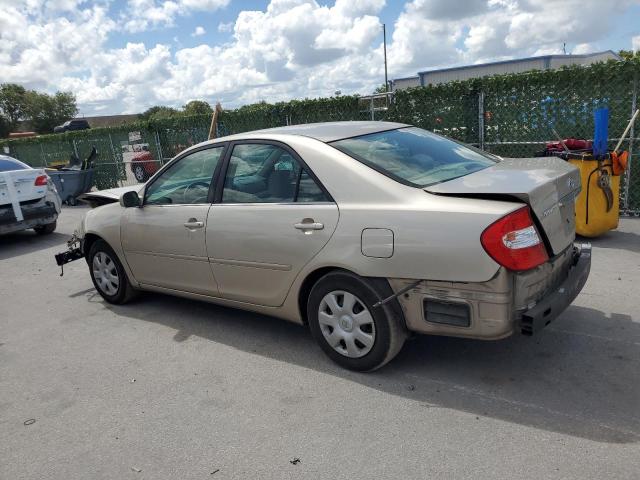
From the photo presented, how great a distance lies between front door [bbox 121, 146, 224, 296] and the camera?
4.33 meters

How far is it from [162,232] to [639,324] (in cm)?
386

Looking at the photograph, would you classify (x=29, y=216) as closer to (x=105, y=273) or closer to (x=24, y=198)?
(x=24, y=198)

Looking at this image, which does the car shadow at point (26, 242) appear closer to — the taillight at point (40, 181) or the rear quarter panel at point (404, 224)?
the taillight at point (40, 181)

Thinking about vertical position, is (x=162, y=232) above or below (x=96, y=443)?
above

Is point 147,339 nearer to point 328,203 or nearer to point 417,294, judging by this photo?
point 328,203

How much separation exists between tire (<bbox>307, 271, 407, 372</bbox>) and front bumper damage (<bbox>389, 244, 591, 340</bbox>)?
146 millimetres

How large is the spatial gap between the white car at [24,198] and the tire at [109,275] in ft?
14.3

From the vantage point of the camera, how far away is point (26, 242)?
386 inches

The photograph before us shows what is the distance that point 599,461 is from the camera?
2.57 metres

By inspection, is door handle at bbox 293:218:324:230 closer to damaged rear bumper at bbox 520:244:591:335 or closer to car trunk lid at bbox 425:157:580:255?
car trunk lid at bbox 425:157:580:255

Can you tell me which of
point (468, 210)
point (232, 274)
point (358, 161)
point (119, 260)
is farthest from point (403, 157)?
point (119, 260)

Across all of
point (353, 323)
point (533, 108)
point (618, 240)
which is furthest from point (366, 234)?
point (533, 108)

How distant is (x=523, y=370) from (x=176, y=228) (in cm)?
287

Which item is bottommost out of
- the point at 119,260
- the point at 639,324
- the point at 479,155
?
the point at 639,324
